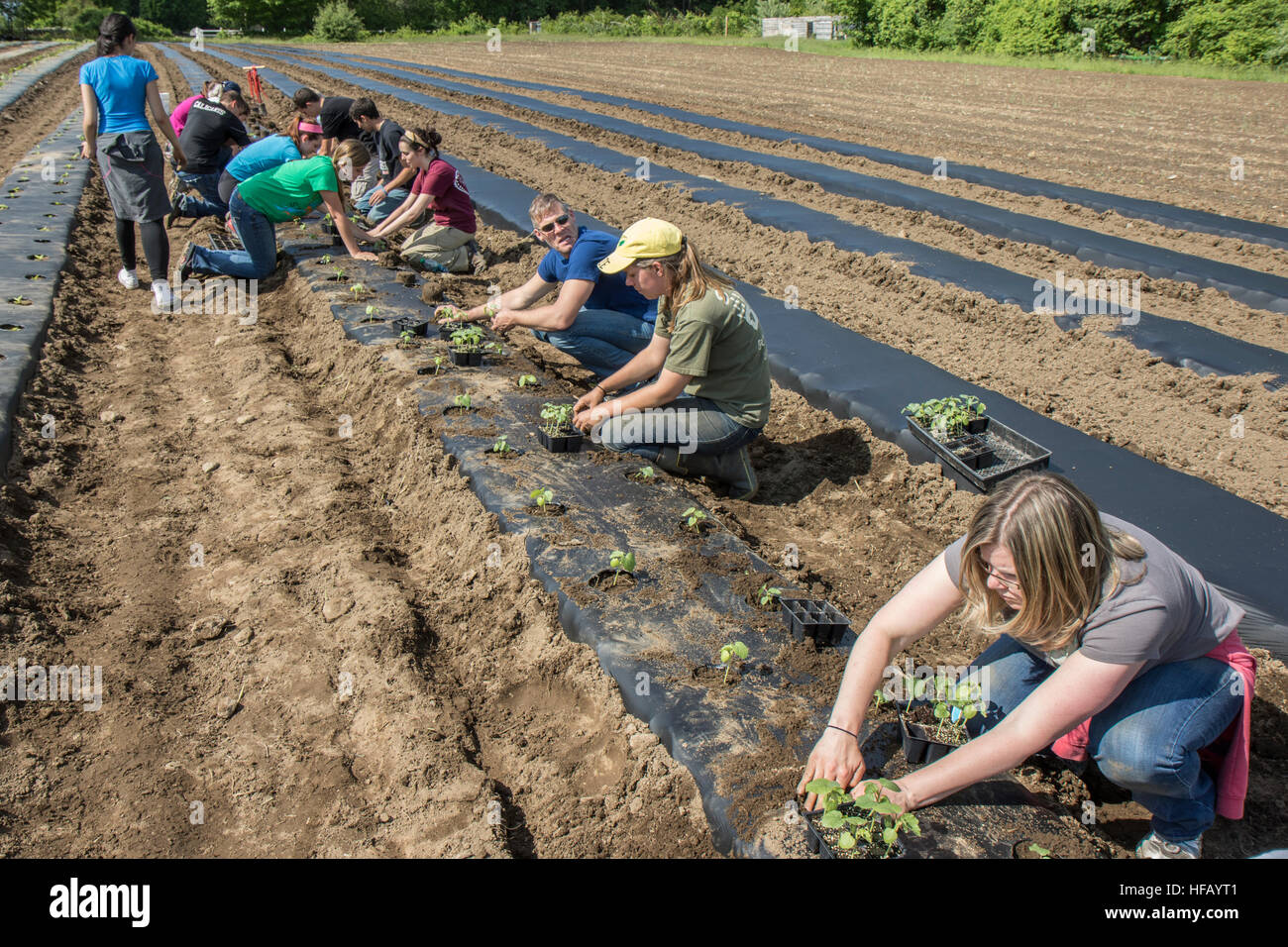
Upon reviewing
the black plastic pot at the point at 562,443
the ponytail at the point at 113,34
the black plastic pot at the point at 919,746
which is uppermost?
the ponytail at the point at 113,34

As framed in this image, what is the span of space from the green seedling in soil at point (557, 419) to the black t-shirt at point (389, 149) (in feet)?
Answer: 16.5

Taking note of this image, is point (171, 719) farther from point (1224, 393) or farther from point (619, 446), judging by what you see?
point (1224, 393)

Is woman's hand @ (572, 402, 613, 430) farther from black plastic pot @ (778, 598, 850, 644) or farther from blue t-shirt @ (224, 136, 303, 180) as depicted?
blue t-shirt @ (224, 136, 303, 180)

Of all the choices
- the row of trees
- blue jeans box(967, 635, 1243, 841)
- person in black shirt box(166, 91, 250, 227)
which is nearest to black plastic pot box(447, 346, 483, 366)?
blue jeans box(967, 635, 1243, 841)

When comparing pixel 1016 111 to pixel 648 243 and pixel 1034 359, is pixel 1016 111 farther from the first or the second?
pixel 648 243

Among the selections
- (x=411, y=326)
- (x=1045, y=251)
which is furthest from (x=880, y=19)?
(x=411, y=326)

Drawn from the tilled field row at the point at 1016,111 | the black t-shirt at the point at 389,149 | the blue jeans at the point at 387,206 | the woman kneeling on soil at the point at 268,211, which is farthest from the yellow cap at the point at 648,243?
the tilled field row at the point at 1016,111

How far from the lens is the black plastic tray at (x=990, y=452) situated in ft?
12.7

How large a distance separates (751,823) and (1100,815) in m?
1.22

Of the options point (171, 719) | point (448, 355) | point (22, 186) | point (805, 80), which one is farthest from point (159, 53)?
point (171, 719)

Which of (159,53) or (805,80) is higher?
(159,53)

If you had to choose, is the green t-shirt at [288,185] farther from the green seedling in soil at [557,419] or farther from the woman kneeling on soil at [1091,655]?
the woman kneeling on soil at [1091,655]

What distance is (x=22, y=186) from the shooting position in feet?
28.7

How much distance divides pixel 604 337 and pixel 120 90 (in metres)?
4.10
